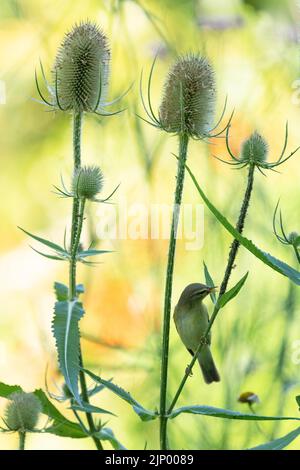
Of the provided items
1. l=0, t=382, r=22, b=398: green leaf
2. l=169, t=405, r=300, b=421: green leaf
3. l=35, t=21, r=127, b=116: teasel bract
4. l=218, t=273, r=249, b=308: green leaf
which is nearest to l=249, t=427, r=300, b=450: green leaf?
l=169, t=405, r=300, b=421: green leaf

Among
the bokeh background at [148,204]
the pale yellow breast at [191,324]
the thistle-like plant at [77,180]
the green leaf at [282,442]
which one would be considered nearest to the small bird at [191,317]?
the pale yellow breast at [191,324]

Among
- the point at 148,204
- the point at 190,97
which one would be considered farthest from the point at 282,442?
the point at 148,204

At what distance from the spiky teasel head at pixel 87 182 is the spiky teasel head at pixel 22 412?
0.20m

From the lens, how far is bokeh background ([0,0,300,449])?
59.5 inches

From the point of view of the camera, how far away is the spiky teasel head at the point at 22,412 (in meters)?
0.72

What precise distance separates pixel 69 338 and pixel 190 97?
323mm

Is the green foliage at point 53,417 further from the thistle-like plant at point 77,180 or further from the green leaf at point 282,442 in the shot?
the green leaf at point 282,442

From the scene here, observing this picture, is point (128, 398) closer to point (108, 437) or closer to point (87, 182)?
point (108, 437)

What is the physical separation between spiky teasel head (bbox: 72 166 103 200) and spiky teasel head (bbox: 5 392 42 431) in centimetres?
20

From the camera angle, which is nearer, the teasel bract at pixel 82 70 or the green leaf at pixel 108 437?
the green leaf at pixel 108 437

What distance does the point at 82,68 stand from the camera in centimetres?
93
